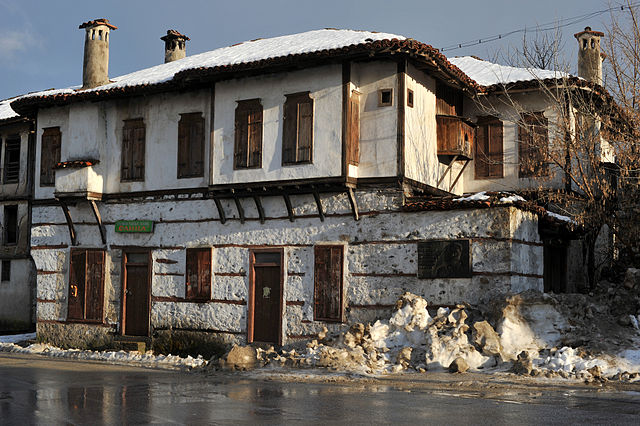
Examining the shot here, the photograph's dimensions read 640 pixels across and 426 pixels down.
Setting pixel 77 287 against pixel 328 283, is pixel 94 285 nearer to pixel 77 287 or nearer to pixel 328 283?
pixel 77 287

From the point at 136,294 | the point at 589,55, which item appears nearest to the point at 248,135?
the point at 136,294

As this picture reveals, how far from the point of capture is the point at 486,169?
17953 millimetres

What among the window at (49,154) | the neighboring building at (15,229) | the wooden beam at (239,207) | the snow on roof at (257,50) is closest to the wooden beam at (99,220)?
the window at (49,154)

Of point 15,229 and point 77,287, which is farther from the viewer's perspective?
point 15,229

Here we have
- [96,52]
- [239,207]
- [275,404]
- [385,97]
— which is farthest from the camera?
[96,52]

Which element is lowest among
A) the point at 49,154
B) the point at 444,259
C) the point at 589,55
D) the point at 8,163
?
the point at 444,259

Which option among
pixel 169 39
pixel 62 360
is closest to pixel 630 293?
pixel 62 360

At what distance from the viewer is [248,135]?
1645 centimetres

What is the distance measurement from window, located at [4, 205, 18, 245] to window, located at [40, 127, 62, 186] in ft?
16.9

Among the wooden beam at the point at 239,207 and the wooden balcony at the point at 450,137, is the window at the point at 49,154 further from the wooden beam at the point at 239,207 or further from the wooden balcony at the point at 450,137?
the wooden balcony at the point at 450,137

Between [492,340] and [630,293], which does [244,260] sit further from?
[630,293]

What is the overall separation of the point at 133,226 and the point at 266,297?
434 cm

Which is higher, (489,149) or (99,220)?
(489,149)

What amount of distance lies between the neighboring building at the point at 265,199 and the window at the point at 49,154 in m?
0.04
